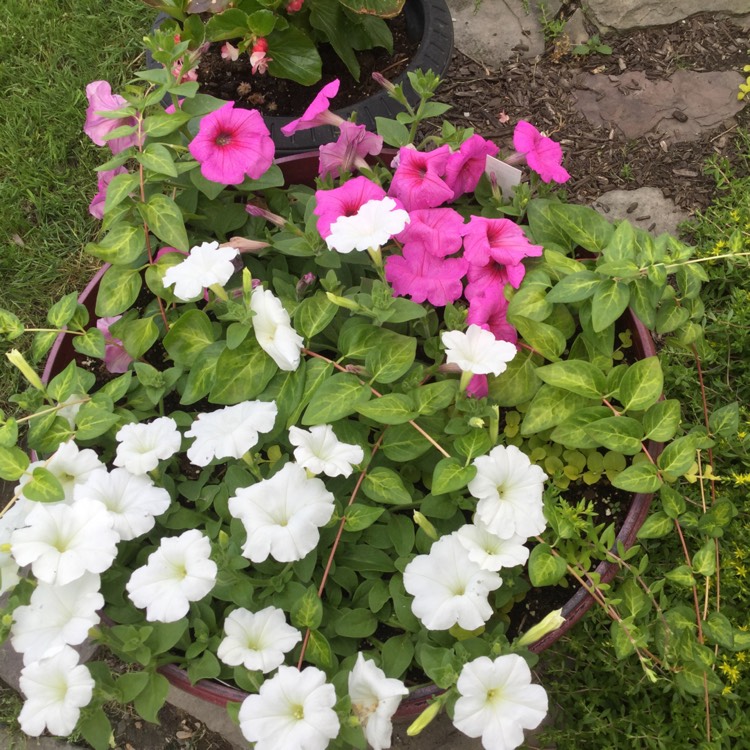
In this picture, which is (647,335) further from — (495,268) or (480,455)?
(480,455)

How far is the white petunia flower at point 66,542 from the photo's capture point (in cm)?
112

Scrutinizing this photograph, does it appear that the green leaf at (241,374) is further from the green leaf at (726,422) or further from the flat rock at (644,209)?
the flat rock at (644,209)

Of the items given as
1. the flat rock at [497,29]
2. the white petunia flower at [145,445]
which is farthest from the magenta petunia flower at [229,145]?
the flat rock at [497,29]

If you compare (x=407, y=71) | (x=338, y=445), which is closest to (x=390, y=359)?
(x=338, y=445)

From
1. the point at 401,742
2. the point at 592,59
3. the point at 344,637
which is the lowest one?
the point at 401,742

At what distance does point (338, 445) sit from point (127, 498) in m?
0.36

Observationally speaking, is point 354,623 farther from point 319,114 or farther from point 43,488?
point 319,114

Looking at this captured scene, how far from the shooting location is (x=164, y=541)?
115 cm

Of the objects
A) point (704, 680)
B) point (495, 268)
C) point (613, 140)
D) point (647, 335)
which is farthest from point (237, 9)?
point (704, 680)

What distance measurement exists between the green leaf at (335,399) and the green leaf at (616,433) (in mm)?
393

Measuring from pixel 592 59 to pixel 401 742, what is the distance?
2.27m

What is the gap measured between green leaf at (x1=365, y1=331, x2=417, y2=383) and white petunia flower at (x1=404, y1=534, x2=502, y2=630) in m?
0.30

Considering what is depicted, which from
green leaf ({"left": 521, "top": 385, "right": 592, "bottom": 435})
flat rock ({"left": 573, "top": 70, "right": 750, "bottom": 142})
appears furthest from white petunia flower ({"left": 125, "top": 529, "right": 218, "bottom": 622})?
flat rock ({"left": 573, "top": 70, "right": 750, "bottom": 142})

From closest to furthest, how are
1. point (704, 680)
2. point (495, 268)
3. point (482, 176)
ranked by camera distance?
point (704, 680) < point (495, 268) < point (482, 176)
